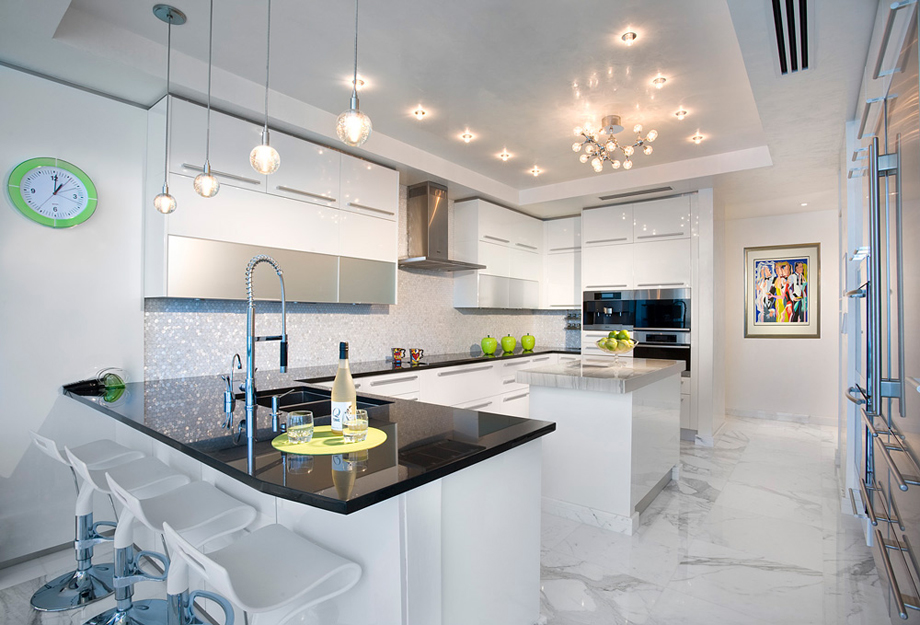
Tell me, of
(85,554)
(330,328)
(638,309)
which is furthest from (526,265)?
(85,554)

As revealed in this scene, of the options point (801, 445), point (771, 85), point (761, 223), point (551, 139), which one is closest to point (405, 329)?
point (551, 139)

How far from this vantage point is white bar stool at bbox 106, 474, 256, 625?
1.38 meters

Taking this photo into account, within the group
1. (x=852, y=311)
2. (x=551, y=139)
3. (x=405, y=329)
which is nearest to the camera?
(x=852, y=311)

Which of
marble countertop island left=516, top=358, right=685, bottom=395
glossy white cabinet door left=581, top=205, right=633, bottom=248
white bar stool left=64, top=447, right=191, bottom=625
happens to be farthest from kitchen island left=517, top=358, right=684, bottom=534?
glossy white cabinet door left=581, top=205, right=633, bottom=248

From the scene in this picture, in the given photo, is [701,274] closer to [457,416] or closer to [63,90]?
[457,416]

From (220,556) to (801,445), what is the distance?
208 inches

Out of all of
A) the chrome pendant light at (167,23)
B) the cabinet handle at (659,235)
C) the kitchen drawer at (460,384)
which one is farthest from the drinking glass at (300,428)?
the cabinet handle at (659,235)

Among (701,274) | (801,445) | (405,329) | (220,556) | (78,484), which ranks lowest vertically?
(801,445)

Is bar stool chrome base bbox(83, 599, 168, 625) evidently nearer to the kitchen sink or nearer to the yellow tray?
the kitchen sink

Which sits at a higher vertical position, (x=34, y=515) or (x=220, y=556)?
(x=220, y=556)

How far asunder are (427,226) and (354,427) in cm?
310

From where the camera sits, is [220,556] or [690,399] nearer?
[220,556]

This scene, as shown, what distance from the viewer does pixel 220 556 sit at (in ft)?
4.10

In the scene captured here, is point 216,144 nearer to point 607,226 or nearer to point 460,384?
point 460,384
